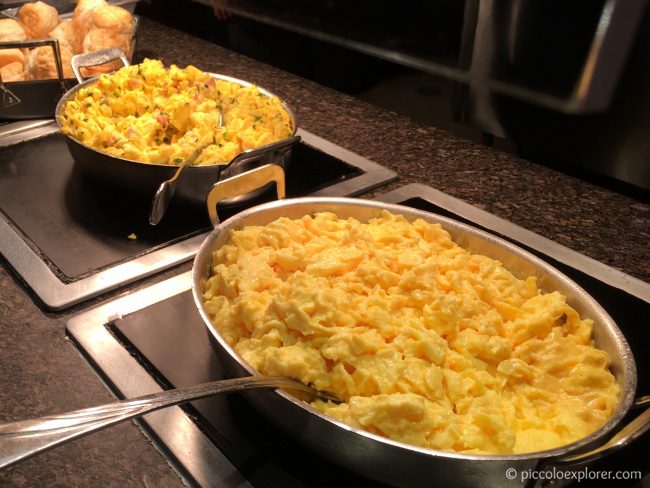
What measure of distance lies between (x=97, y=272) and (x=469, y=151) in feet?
3.44

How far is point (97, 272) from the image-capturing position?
3.79 feet

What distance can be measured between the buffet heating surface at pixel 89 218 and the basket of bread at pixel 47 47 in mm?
133

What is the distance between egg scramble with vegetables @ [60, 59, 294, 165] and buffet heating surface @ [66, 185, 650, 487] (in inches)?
13.6

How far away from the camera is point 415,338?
848mm

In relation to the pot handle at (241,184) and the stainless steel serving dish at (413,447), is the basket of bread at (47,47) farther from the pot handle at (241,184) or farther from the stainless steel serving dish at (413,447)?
the stainless steel serving dish at (413,447)

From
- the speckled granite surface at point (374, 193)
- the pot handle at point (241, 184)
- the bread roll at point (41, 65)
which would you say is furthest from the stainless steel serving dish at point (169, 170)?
the bread roll at point (41, 65)

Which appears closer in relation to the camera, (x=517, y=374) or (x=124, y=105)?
(x=517, y=374)

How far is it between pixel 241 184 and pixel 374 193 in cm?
44

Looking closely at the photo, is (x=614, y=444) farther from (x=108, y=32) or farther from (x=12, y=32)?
(x=12, y=32)

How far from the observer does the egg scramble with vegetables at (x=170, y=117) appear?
4.35 feet

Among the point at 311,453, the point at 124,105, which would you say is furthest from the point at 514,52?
the point at 311,453

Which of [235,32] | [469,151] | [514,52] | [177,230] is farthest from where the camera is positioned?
[235,32]

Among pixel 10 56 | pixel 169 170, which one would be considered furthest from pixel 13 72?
pixel 169 170

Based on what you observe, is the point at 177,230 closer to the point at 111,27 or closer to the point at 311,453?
the point at 311,453
